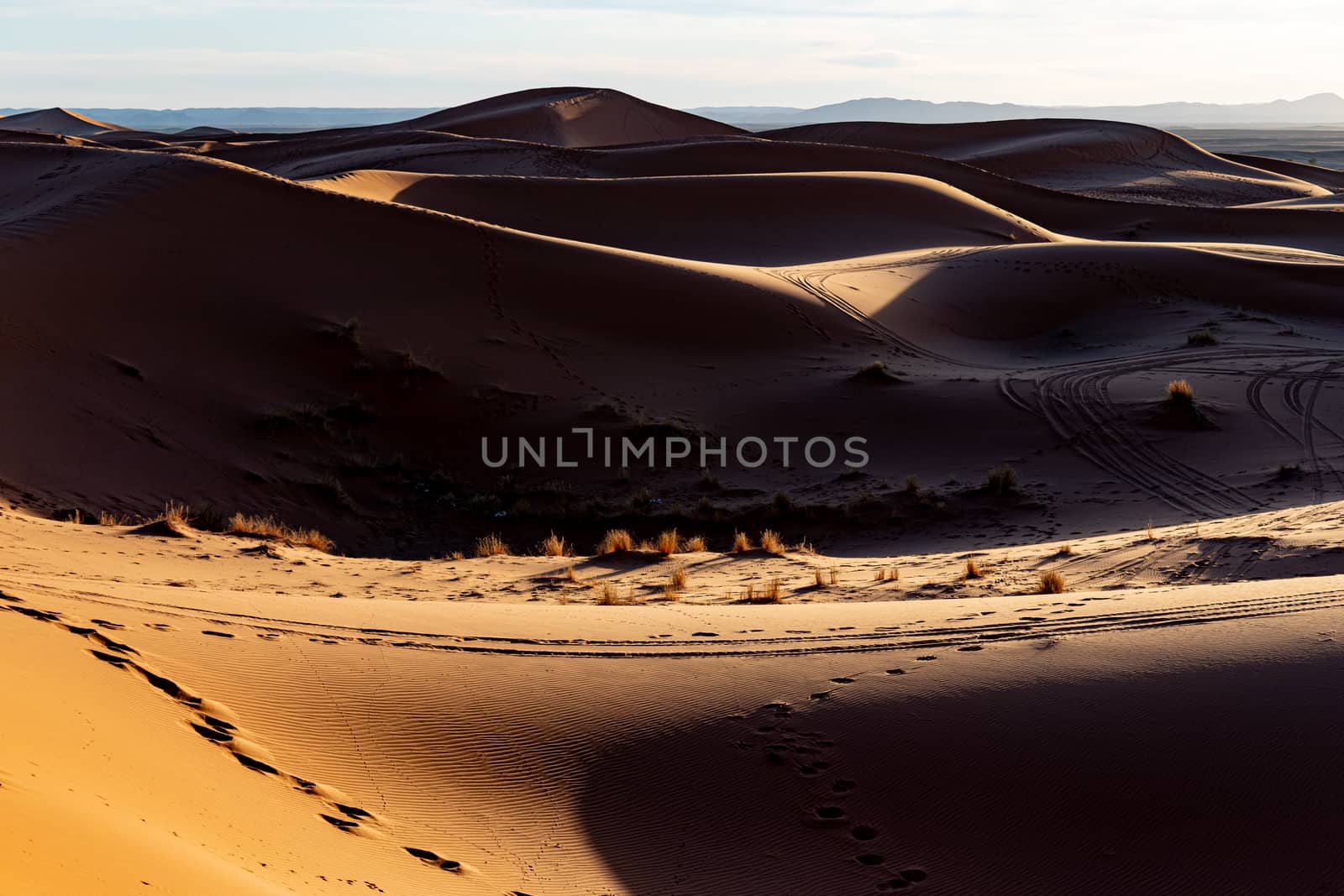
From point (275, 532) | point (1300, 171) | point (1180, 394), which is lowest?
point (275, 532)

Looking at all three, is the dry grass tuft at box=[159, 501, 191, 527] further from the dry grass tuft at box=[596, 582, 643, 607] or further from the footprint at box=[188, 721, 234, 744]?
the footprint at box=[188, 721, 234, 744]

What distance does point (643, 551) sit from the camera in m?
11.6

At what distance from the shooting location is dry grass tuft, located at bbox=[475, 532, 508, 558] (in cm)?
1206

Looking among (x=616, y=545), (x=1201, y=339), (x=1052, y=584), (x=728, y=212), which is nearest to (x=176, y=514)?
(x=616, y=545)

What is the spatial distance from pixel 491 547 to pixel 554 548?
727mm

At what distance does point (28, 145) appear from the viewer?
2997cm

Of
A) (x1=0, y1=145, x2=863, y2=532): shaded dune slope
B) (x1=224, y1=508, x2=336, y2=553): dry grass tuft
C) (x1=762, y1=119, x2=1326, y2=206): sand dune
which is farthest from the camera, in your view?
(x1=762, y1=119, x2=1326, y2=206): sand dune

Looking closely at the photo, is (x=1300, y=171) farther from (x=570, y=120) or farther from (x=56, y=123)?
(x=56, y=123)

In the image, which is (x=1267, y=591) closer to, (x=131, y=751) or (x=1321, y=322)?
(x=131, y=751)

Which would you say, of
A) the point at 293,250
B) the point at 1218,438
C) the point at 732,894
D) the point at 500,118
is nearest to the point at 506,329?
the point at 293,250

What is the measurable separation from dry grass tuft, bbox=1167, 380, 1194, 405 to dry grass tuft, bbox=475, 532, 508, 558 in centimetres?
944

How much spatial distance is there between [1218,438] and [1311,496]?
2.55 meters

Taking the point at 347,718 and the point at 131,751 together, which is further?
the point at 347,718

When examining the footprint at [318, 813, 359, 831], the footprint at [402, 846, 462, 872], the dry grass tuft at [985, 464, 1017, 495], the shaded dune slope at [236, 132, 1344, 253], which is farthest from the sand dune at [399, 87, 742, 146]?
the footprint at [402, 846, 462, 872]
